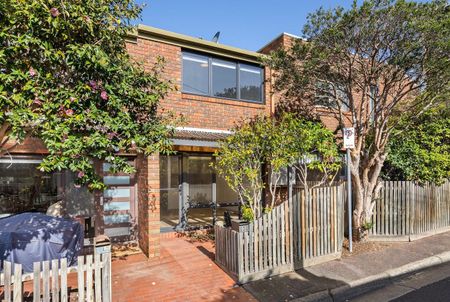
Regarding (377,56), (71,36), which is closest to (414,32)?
(377,56)

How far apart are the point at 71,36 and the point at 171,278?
452 cm

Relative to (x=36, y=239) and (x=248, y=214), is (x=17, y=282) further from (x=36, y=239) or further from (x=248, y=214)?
(x=248, y=214)

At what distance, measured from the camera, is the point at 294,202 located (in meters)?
6.10

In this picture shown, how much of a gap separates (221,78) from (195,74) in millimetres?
900

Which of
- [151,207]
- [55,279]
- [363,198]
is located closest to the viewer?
[55,279]

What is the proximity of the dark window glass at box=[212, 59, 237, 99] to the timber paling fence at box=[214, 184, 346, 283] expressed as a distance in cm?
446

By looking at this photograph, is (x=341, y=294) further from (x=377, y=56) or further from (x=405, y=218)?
(x=377, y=56)

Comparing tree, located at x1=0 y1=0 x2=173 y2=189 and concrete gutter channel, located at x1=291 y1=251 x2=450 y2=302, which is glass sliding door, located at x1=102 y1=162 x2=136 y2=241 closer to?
tree, located at x1=0 y1=0 x2=173 y2=189

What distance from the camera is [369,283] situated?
552cm

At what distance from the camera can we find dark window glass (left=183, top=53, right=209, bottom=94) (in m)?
8.73

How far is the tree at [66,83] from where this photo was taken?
3.67 meters

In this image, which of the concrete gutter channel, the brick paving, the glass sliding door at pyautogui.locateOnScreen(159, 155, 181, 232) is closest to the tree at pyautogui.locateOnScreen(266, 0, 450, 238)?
the concrete gutter channel

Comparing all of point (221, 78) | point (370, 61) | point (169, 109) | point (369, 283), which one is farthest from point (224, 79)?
point (369, 283)

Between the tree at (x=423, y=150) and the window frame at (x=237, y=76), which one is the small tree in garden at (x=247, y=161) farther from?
the tree at (x=423, y=150)
